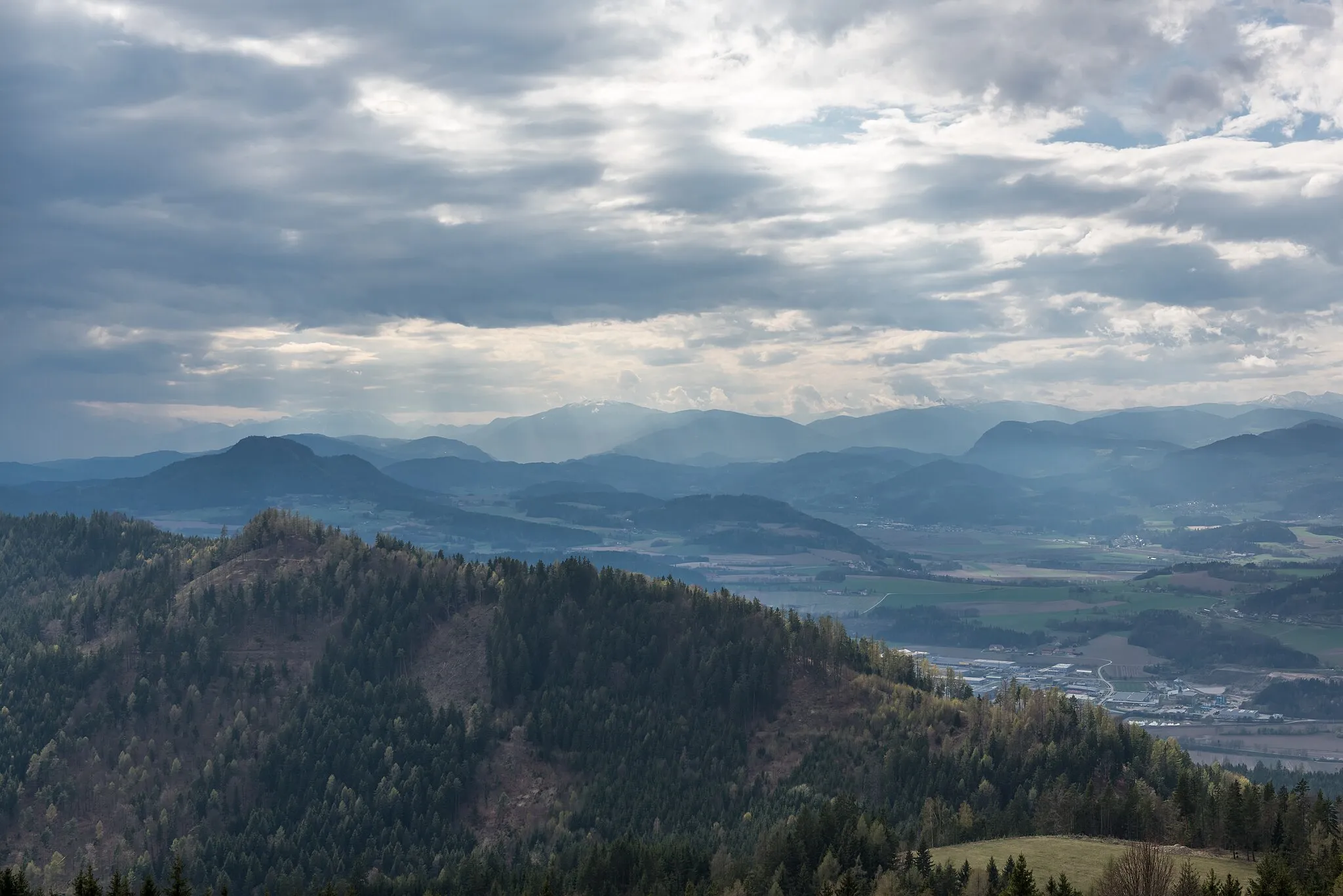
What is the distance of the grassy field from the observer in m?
164

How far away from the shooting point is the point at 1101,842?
19038 centimetres

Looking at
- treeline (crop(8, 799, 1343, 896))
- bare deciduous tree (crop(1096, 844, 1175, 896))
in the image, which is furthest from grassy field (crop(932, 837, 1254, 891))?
bare deciduous tree (crop(1096, 844, 1175, 896))

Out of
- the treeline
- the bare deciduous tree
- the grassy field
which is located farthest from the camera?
the grassy field

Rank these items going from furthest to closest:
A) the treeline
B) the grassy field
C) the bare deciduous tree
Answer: the grassy field < the treeline < the bare deciduous tree

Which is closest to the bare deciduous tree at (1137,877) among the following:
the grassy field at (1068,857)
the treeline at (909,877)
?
the treeline at (909,877)

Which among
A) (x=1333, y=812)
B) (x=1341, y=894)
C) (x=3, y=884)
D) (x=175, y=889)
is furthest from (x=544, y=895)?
(x=1333, y=812)

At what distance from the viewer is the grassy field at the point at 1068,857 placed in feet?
536

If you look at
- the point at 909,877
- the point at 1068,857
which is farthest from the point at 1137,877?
the point at 909,877

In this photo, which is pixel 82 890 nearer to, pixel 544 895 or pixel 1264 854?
pixel 544 895

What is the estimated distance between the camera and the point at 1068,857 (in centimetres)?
17475

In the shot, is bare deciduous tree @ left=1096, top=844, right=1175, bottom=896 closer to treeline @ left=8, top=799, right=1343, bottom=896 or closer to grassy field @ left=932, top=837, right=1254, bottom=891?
treeline @ left=8, top=799, right=1343, bottom=896

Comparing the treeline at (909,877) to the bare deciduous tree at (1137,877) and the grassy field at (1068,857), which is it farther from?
the grassy field at (1068,857)

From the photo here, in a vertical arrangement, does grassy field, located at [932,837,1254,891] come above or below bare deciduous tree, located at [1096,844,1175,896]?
below

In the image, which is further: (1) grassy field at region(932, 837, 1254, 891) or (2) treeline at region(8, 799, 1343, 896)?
(1) grassy field at region(932, 837, 1254, 891)
